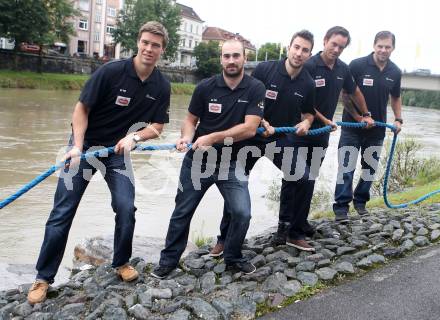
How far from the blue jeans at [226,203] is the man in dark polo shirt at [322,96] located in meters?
0.93

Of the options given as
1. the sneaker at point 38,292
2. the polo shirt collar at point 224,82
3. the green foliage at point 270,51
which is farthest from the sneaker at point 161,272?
the green foliage at point 270,51

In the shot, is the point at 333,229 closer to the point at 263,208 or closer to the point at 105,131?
the point at 105,131

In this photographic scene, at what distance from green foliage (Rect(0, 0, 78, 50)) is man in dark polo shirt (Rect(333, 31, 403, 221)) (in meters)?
41.0

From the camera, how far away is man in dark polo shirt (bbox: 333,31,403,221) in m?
6.34

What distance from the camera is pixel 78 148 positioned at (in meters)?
4.23

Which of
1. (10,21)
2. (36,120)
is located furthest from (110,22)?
(36,120)

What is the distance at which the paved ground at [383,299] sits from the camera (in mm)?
3914

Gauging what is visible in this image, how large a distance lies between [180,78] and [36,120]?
40629mm

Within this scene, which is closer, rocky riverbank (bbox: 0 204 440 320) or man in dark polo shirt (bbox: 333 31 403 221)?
rocky riverbank (bbox: 0 204 440 320)

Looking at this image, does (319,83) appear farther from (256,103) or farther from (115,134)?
(115,134)

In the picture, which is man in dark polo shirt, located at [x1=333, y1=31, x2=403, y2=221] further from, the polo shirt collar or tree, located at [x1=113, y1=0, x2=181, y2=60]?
tree, located at [x1=113, y1=0, x2=181, y2=60]

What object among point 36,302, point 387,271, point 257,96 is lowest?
point 36,302

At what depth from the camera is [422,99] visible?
74.7 metres

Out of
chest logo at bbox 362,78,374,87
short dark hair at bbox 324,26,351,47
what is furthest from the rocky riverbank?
short dark hair at bbox 324,26,351,47
